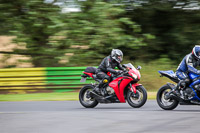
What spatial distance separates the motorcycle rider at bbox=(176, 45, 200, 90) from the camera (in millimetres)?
9819

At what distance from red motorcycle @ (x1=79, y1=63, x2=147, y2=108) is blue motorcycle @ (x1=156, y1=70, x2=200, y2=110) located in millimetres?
492

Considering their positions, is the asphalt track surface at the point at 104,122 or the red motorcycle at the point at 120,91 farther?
the red motorcycle at the point at 120,91

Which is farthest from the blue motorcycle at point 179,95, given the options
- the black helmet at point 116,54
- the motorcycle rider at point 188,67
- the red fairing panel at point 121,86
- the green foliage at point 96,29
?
the green foliage at point 96,29

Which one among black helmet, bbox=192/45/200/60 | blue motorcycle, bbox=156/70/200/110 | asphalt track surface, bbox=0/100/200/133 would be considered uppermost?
black helmet, bbox=192/45/200/60

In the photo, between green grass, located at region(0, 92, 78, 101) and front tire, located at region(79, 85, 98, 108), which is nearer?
front tire, located at region(79, 85, 98, 108)

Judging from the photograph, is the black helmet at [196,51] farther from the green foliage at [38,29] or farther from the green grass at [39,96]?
the green foliage at [38,29]

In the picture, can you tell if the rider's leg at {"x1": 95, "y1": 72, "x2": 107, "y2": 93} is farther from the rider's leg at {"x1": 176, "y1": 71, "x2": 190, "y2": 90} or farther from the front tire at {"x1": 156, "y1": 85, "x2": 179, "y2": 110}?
the rider's leg at {"x1": 176, "y1": 71, "x2": 190, "y2": 90}

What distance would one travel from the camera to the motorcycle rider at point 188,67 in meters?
9.82

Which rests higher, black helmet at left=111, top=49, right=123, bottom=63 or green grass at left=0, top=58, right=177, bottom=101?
black helmet at left=111, top=49, right=123, bottom=63

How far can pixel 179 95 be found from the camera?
988 centimetres

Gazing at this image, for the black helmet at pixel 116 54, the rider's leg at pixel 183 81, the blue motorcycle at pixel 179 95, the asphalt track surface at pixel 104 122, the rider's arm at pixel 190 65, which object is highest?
the black helmet at pixel 116 54

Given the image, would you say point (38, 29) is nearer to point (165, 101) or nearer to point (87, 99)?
point (87, 99)

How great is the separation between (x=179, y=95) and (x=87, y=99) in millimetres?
2662

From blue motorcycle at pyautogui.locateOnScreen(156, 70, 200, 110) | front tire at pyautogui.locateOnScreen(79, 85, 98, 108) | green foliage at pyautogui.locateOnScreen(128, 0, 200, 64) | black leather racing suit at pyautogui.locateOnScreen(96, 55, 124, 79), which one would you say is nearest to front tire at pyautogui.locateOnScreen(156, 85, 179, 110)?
blue motorcycle at pyautogui.locateOnScreen(156, 70, 200, 110)
